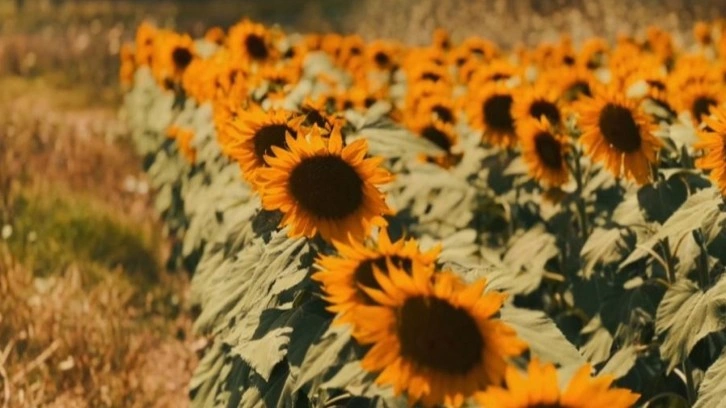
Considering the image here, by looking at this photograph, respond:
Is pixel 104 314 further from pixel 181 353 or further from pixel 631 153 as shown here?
pixel 631 153

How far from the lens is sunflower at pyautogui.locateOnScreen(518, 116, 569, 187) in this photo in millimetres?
4066

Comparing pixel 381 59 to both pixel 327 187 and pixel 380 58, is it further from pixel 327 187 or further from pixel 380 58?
pixel 327 187

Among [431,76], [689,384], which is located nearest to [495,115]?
[689,384]

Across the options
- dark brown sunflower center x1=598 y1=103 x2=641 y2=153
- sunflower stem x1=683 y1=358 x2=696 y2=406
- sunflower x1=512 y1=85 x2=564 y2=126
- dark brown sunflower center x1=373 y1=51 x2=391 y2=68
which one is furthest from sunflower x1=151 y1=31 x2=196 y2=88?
sunflower stem x1=683 y1=358 x2=696 y2=406

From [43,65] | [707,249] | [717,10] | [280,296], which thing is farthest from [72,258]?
[717,10]

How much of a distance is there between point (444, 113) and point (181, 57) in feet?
5.87

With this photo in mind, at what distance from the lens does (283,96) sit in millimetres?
4234

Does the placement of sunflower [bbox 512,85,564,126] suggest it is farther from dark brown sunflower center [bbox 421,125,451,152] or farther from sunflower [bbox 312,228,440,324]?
sunflower [bbox 312,228,440,324]

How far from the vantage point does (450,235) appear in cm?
443

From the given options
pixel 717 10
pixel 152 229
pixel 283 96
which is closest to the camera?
pixel 283 96

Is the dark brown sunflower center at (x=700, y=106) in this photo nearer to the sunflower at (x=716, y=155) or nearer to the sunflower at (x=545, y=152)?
the sunflower at (x=545, y=152)

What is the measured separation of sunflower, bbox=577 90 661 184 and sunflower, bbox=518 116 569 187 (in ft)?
0.89

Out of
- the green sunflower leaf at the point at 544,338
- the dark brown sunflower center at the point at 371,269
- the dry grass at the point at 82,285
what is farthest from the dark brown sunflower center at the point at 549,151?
the dark brown sunflower center at the point at 371,269

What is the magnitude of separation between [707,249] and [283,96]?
185cm
